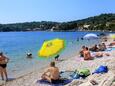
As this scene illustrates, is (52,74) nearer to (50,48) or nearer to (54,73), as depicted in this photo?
(54,73)

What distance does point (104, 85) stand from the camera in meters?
7.33

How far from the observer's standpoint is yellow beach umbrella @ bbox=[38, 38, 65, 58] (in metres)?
12.0

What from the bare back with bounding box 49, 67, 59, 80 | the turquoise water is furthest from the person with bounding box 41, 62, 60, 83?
the turquoise water

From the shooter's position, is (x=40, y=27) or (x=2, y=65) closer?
(x=2, y=65)

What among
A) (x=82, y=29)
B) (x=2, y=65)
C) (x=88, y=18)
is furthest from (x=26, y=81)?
(x=88, y=18)

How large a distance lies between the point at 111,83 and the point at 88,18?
18250 cm

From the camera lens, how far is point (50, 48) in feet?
39.7

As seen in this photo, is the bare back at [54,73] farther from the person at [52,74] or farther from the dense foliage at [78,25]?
the dense foliage at [78,25]

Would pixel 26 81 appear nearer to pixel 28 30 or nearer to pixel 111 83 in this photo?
pixel 111 83

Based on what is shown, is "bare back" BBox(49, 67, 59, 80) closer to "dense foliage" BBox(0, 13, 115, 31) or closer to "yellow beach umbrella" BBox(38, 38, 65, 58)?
"yellow beach umbrella" BBox(38, 38, 65, 58)

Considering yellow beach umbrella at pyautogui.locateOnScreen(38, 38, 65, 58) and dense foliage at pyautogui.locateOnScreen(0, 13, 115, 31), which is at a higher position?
yellow beach umbrella at pyautogui.locateOnScreen(38, 38, 65, 58)

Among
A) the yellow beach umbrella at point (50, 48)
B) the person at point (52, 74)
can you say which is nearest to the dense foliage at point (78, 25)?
the yellow beach umbrella at point (50, 48)

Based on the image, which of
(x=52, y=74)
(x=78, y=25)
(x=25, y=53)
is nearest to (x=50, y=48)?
(x=52, y=74)

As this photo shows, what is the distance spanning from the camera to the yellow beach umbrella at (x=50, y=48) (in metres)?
12.0
